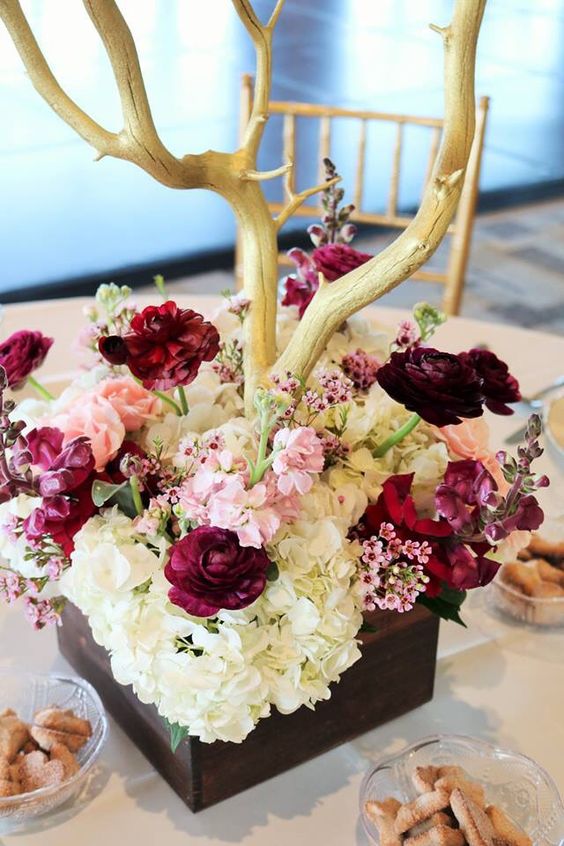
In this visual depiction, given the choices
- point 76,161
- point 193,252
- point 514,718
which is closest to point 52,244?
point 193,252

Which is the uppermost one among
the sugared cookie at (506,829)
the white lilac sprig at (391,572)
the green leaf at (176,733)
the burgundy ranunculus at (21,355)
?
the burgundy ranunculus at (21,355)

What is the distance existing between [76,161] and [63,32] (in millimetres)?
1874

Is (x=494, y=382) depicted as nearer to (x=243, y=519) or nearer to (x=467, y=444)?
(x=467, y=444)

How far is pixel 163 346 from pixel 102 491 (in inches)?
4.7

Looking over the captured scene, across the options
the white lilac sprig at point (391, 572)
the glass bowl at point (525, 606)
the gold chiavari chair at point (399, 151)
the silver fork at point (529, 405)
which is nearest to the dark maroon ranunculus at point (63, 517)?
the white lilac sprig at point (391, 572)

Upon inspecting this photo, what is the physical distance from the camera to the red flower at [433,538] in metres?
0.83

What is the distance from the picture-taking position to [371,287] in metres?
0.86

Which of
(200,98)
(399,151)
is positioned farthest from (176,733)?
(200,98)

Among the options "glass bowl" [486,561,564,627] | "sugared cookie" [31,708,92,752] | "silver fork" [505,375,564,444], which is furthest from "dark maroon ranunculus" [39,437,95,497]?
"silver fork" [505,375,564,444]

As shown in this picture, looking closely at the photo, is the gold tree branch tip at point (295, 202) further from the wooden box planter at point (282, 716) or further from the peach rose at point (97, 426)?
the wooden box planter at point (282, 716)

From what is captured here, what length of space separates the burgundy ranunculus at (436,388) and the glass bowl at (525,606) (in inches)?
13.4

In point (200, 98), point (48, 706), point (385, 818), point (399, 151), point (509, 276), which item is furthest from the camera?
point (200, 98)

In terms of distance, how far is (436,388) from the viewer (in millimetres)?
821

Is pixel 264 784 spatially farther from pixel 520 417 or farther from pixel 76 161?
pixel 76 161
